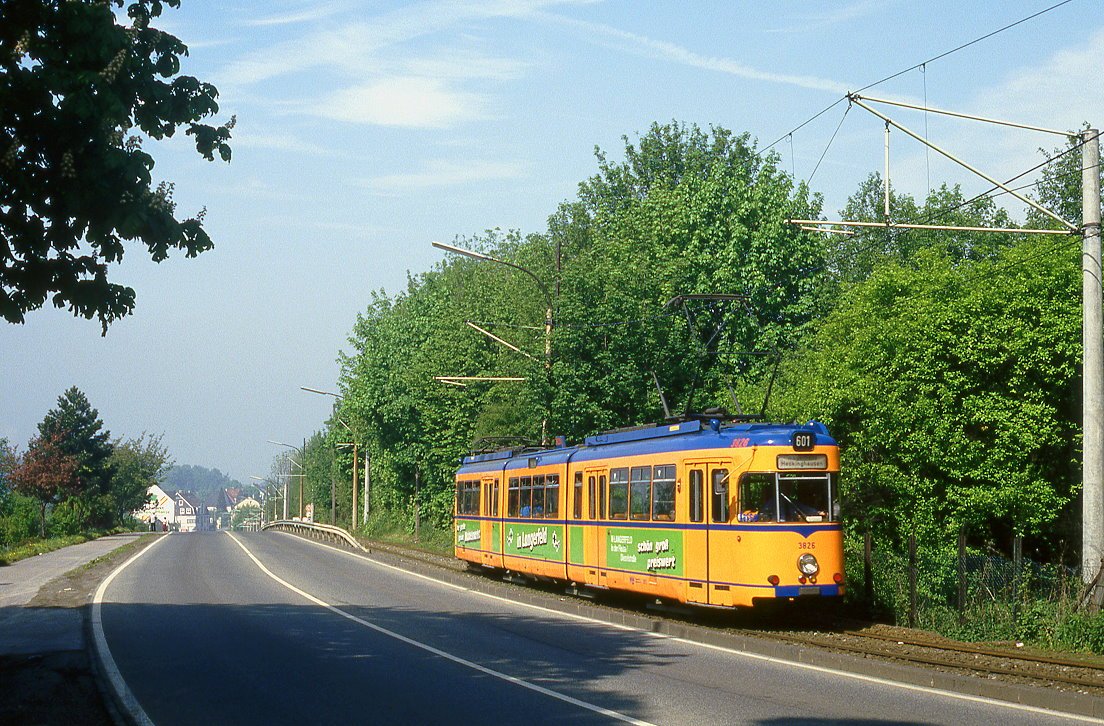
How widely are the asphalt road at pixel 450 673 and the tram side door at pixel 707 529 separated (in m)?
1.32

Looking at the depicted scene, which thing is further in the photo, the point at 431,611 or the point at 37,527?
the point at 37,527

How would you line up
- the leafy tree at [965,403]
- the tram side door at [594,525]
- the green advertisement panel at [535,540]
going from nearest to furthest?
the tram side door at [594,525] < the leafy tree at [965,403] < the green advertisement panel at [535,540]

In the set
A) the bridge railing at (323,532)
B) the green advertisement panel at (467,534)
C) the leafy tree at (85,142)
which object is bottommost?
the bridge railing at (323,532)

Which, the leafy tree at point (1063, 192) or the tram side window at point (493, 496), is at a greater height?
the leafy tree at point (1063, 192)

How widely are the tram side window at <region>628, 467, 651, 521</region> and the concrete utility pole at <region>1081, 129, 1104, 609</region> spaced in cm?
761

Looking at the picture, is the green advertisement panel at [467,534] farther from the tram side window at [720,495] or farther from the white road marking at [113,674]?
the tram side window at [720,495]

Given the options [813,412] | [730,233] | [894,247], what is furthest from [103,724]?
[894,247]

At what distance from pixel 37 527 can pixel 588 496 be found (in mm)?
45850

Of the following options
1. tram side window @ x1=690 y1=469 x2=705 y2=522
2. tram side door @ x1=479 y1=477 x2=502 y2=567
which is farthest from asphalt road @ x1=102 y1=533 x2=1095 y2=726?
tram side door @ x1=479 y1=477 x2=502 y2=567

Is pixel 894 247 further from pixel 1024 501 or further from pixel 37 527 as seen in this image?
pixel 37 527

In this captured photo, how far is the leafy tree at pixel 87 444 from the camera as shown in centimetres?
7944

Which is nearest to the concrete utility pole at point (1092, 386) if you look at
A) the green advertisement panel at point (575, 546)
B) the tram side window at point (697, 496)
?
the tram side window at point (697, 496)

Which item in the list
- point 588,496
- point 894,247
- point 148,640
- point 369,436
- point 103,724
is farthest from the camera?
point 369,436

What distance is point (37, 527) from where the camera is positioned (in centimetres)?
6300
